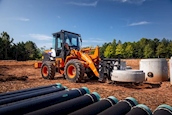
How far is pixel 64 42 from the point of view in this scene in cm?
1082

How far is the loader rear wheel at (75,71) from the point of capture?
349 inches

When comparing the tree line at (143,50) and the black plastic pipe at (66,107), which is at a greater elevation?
the tree line at (143,50)

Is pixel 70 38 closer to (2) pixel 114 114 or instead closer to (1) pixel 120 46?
(2) pixel 114 114

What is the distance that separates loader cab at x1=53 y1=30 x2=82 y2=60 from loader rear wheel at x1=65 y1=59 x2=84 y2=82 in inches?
59.8

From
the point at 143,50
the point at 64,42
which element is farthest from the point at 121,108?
the point at 143,50

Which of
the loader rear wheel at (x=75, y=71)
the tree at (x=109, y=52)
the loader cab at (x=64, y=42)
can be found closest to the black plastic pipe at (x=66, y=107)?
the loader rear wheel at (x=75, y=71)

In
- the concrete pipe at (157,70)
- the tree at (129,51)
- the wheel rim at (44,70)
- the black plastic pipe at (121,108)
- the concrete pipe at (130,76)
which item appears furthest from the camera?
the tree at (129,51)

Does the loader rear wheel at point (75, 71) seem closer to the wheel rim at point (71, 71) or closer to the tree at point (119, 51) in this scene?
the wheel rim at point (71, 71)

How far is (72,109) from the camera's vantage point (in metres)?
2.68

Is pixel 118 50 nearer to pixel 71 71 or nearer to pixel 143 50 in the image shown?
pixel 143 50

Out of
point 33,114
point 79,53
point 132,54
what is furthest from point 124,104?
point 132,54

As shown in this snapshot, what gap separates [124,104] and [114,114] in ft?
1.68

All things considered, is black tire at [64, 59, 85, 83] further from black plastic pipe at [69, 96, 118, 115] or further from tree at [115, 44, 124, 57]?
tree at [115, 44, 124, 57]

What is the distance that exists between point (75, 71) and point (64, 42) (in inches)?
97.9
